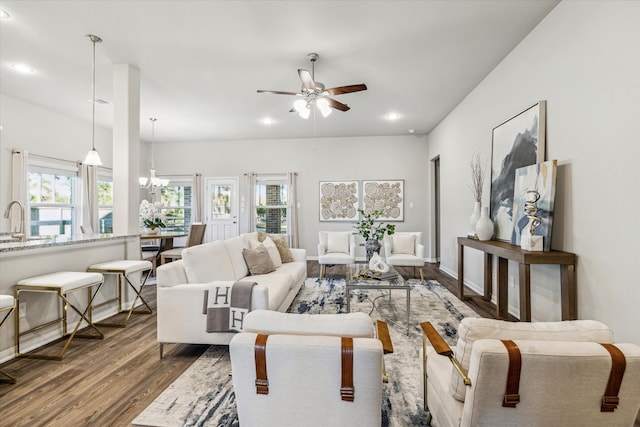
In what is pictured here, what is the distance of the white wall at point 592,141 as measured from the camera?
1964 mm

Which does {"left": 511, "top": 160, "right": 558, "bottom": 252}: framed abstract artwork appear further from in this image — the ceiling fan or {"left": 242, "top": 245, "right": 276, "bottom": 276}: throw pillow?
{"left": 242, "top": 245, "right": 276, "bottom": 276}: throw pillow

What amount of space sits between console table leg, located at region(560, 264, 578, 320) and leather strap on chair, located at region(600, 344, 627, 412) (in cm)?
170

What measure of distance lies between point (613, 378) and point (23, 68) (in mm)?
5936

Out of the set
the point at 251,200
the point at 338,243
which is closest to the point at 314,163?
the point at 251,200

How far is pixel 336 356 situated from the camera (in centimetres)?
106

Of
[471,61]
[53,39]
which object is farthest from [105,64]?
[471,61]

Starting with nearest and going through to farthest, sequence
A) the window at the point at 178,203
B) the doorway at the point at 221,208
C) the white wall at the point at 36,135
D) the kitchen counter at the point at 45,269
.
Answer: the kitchen counter at the point at 45,269
the white wall at the point at 36,135
the doorway at the point at 221,208
the window at the point at 178,203

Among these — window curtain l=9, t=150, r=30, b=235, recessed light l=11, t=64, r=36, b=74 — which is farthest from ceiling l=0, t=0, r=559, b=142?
window curtain l=9, t=150, r=30, b=235

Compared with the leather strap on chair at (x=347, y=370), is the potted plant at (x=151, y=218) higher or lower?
higher

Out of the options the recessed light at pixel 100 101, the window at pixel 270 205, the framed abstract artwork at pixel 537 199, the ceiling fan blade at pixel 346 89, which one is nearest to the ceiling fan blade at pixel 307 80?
the ceiling fan blade at pixel 346 89

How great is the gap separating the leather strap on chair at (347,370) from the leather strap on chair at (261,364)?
11.1 inches

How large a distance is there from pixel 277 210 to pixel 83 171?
13.0 feet

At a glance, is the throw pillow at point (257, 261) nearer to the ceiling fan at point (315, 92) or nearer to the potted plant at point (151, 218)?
the ceiling fan at point (315, 92)

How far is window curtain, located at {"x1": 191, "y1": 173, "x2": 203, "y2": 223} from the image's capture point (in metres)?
7.52
